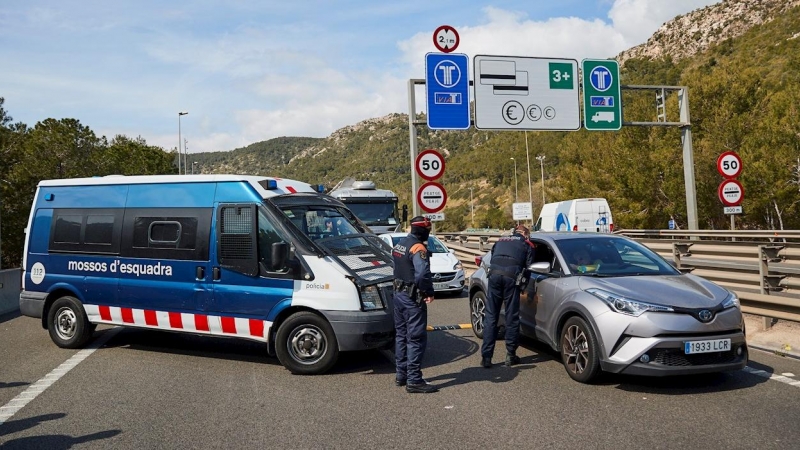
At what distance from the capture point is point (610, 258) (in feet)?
24.4

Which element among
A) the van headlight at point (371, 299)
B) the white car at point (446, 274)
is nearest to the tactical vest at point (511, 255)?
the van headlight at point (371, 299)

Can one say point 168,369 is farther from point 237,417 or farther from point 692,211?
point 692,211

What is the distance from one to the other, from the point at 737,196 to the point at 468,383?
35.8 feet

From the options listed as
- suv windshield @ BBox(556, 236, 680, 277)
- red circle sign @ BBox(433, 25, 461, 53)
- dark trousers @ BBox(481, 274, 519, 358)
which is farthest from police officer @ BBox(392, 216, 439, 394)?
red circle sign @ BBox(433, 25, 461, 53)

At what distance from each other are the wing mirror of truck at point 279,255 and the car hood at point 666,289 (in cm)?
316

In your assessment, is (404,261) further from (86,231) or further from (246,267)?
(86,231)

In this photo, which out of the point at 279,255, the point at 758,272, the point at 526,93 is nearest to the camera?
the point at 279,255

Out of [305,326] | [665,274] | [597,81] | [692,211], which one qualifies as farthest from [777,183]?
[305,326]

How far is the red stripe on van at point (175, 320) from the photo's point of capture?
802cm

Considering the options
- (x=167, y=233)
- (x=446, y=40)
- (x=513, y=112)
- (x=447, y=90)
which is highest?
(x=446, y=40)

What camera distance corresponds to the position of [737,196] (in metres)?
14.9

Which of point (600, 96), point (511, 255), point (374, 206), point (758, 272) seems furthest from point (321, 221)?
point (600, 96)

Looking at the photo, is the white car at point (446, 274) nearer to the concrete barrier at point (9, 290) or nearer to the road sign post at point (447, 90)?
the road sign post at point (447, 90)

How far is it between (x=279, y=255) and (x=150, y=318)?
7.50 feet
